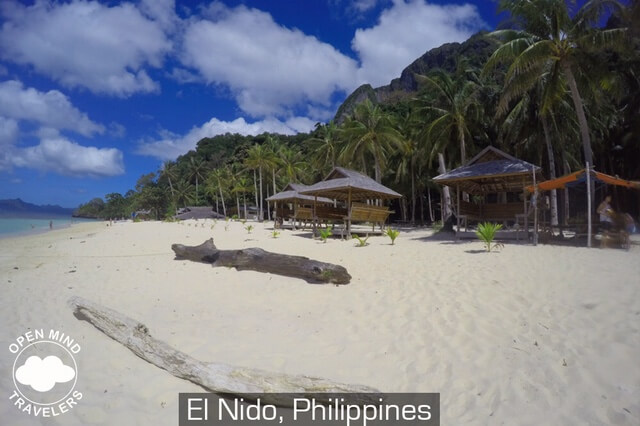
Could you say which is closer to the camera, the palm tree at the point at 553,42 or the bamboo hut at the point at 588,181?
the bamboo hut at the point at 588,181

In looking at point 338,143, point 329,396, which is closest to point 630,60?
point 338,143

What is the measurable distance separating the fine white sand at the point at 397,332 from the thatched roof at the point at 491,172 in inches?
219

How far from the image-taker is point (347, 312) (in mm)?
4883

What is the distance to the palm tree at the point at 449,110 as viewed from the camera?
66.5ft

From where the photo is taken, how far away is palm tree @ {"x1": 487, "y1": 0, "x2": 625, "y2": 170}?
12.6 metres

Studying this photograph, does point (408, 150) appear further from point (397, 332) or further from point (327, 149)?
point (397, 332)

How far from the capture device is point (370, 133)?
2491 cm

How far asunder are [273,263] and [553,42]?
46.5ft

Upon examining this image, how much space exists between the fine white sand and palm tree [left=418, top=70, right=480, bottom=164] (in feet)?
47.1

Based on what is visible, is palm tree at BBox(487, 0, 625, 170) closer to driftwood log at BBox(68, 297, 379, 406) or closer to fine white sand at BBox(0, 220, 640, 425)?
fine white sand at BBox(0, 220, 640, 425)

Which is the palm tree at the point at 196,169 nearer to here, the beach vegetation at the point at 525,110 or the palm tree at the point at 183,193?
the palm tree at the point at 183,193

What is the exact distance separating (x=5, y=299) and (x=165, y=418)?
5285mm

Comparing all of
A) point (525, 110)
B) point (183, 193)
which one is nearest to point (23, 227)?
point (183, 193)

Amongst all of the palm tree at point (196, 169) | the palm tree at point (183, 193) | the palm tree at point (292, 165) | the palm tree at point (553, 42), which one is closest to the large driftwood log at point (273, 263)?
the palm tree at point (553, 42)
